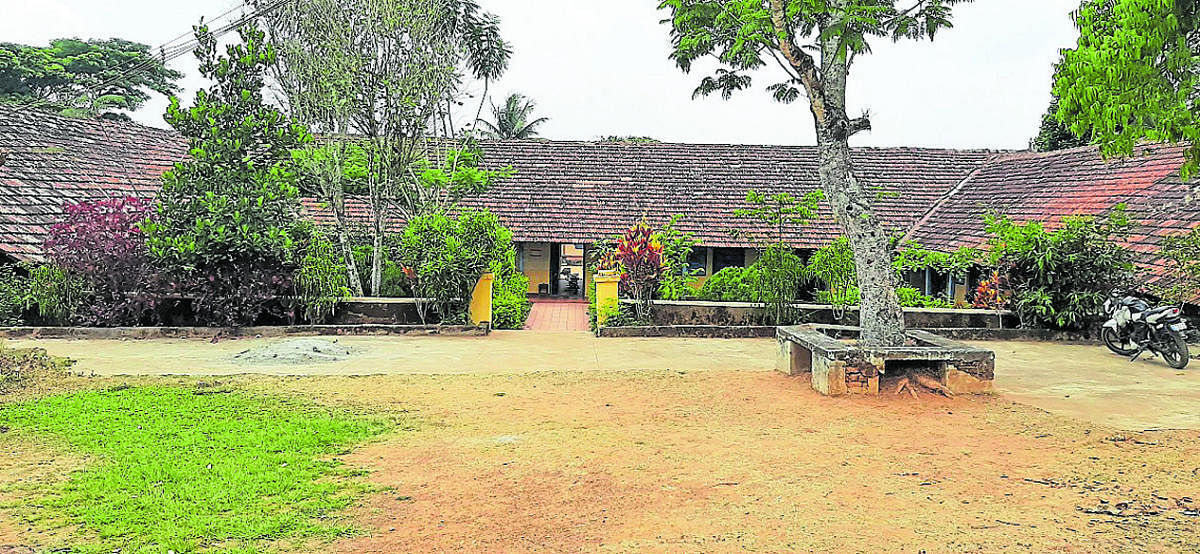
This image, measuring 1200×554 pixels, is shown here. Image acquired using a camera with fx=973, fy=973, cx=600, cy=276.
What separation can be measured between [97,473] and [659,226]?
17.3 meters

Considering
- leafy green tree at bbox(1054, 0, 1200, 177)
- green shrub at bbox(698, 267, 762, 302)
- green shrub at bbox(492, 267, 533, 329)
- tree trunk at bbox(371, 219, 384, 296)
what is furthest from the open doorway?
leafy green tree at bbox(1054, 0, 1200, 177)

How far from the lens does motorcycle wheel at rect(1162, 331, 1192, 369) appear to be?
1028 cm

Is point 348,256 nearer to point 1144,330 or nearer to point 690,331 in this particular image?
point 690,331

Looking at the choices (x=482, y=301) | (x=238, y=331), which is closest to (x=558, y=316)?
(x=482, y=301)

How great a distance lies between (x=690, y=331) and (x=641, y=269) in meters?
1.14

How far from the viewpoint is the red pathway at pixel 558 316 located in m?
16.5

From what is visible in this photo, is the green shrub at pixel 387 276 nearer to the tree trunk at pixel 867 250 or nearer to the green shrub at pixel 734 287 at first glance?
the green shrub at pixel 734 287

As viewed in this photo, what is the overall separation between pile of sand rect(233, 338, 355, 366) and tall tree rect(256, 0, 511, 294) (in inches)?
149

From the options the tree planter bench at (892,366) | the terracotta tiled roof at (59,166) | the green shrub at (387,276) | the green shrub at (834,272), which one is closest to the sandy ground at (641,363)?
the tree planter bench at (892,366)

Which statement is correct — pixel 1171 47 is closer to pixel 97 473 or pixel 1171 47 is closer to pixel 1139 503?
pixel 1139 503

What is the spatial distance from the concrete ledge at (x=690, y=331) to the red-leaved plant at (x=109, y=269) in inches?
243

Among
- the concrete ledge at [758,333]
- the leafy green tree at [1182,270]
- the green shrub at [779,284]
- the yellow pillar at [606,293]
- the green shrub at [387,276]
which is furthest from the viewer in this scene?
→ the green shrub at [387,276]

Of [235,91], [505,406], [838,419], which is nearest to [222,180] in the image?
[235,91]

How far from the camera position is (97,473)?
5.63 metres
